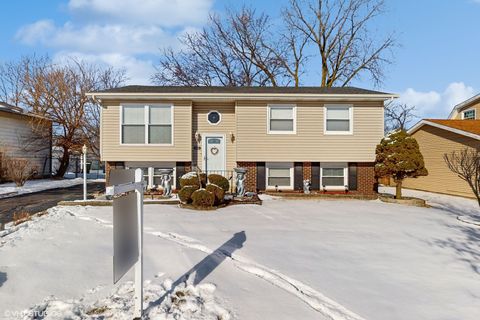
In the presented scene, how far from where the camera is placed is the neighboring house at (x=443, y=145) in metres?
13.7

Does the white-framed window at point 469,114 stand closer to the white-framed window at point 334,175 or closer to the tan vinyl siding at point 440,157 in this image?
the tan vinyl siding at point 440,157

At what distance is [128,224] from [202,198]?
6120 millimetres

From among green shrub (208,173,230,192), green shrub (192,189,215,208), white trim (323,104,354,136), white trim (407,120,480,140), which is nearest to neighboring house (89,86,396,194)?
white trim (323,104,354,136)

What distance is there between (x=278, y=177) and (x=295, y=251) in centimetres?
762

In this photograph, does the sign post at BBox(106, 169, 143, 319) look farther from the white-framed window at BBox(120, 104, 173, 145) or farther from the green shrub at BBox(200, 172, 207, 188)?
the white-framed window at BBox(120, 104, 173, 145)

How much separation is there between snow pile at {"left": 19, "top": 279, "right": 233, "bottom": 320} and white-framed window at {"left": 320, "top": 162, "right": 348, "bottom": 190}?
32.9ft

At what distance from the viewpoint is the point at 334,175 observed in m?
12.7

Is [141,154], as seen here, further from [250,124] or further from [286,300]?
[286,300]

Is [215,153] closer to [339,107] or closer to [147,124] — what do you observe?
[147,124]

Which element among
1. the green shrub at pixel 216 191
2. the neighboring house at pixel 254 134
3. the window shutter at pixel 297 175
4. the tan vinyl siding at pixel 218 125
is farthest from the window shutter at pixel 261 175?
the green shrub at pixel 216 191

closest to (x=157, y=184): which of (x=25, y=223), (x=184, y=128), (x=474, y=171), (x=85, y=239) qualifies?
(x=184, y=128)

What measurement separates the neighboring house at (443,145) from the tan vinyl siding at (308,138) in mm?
4836

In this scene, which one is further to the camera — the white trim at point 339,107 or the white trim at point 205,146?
the white trim at point 205,146

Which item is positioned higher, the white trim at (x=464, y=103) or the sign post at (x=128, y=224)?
the white trim at (x=464, y=103)
